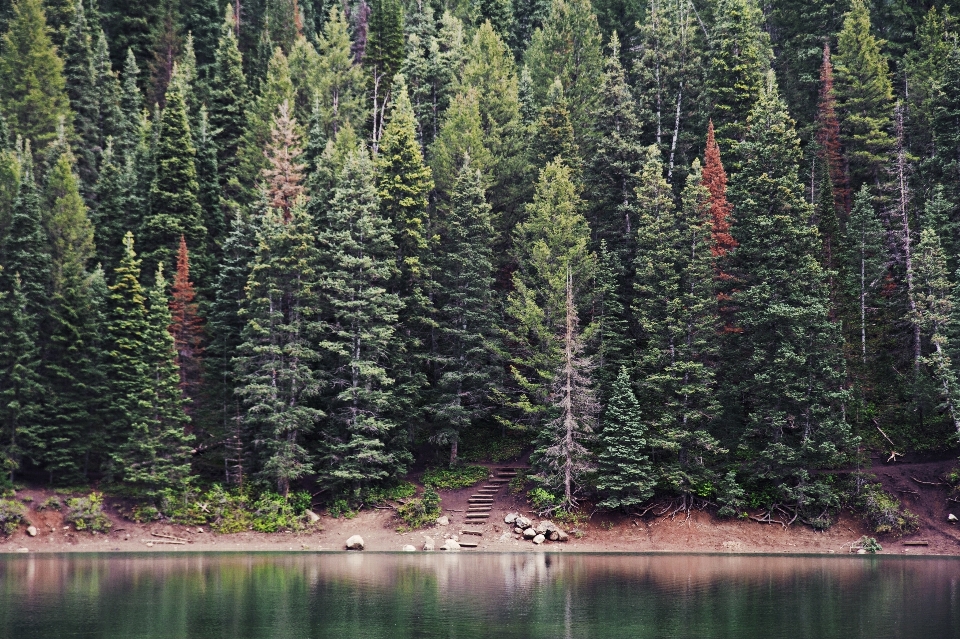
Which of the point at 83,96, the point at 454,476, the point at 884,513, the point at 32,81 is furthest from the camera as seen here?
the point at 83,96

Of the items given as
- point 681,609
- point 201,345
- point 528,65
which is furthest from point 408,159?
point 681,609

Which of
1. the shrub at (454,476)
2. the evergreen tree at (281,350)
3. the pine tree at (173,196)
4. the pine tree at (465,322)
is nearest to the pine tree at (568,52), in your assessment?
the pine tree at (465,322)

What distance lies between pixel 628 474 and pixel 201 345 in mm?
28788

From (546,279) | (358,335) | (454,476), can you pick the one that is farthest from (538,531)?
(358,335)

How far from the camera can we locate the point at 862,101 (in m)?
69.6

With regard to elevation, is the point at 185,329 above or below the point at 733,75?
below

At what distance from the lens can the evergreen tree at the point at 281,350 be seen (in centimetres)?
5706

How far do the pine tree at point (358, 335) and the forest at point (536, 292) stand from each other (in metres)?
0.22

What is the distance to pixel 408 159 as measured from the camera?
63.7 m

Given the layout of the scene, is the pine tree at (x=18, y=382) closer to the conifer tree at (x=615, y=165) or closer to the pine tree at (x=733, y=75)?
the conifer tree at (x=615, y=165)

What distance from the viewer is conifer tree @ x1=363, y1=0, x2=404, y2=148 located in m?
85.5

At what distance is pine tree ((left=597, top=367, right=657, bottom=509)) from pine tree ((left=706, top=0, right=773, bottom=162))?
2156cm

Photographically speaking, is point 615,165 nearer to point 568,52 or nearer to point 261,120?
point 568,52

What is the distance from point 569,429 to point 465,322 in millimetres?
10188
